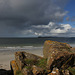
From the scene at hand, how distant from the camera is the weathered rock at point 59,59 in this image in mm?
6133

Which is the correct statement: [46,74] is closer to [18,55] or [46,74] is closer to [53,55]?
[53,55]

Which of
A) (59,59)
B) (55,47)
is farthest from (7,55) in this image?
(59,59)

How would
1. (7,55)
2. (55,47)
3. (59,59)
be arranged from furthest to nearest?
(7,55), (55,47), (59,59)

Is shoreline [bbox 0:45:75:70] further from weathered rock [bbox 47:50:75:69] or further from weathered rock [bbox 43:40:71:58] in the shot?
weathered rock [bbox 47:50:75:69]

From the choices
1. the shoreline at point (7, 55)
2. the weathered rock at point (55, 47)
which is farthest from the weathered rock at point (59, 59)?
the shoreline at point (7, 55)

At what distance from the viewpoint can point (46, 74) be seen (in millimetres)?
5684

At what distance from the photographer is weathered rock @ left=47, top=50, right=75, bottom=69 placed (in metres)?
6.13

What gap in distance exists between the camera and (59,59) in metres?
6.21

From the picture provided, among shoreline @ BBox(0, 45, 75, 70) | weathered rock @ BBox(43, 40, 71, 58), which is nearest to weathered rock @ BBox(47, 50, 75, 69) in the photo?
weathered rock @ BBox(43, 40, 71, 58)

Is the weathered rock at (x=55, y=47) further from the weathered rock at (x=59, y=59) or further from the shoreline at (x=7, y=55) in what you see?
the shoreline at (x=7, y=55)

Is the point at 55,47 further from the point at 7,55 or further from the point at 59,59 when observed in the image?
the point at 7,55

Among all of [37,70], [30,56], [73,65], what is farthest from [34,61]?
[73,65]

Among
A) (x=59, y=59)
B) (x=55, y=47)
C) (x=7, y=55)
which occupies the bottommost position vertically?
(x=7, y=55)

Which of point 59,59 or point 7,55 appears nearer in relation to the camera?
point 59,59
